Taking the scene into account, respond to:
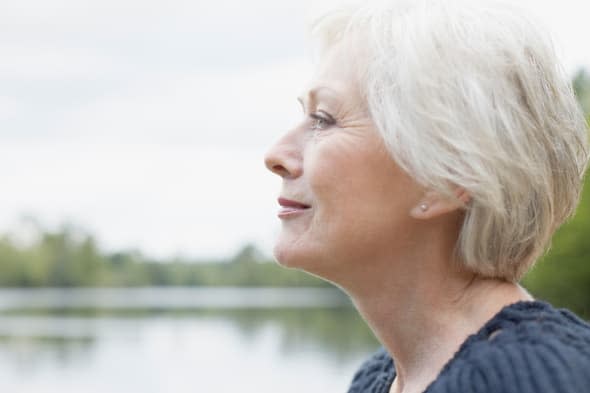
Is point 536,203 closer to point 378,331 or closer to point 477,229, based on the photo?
point 477,229

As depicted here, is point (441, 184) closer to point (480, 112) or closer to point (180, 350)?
point (480, 112)

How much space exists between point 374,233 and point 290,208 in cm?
13

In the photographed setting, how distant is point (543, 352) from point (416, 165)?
0.96 ft

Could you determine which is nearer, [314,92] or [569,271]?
[314,92]

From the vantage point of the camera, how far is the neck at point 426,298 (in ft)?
5.55

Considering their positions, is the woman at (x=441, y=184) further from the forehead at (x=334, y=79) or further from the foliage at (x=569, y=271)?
the foliage at (x=569, y=271)

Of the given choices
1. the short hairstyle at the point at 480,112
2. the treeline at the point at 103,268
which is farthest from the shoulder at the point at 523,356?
the treeline at the point at 103,268

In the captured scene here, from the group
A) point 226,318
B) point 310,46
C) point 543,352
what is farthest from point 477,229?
point 226,318

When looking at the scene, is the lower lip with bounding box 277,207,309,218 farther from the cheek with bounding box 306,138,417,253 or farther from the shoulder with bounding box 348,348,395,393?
the shoulder with bounding box 348,348,395,393

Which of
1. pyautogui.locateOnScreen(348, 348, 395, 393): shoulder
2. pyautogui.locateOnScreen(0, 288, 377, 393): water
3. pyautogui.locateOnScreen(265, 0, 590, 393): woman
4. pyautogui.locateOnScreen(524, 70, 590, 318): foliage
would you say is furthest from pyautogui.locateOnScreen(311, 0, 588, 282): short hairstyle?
pyautogui.locateOnScreen(524, 70, 590, 318): foliage

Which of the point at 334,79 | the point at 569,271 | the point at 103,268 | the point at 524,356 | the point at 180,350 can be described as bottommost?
the point at 103,268

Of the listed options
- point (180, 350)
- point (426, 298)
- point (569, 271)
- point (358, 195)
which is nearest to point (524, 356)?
point (426, 298)

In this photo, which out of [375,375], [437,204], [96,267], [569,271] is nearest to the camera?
[437,204]

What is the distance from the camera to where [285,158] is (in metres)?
1.72
